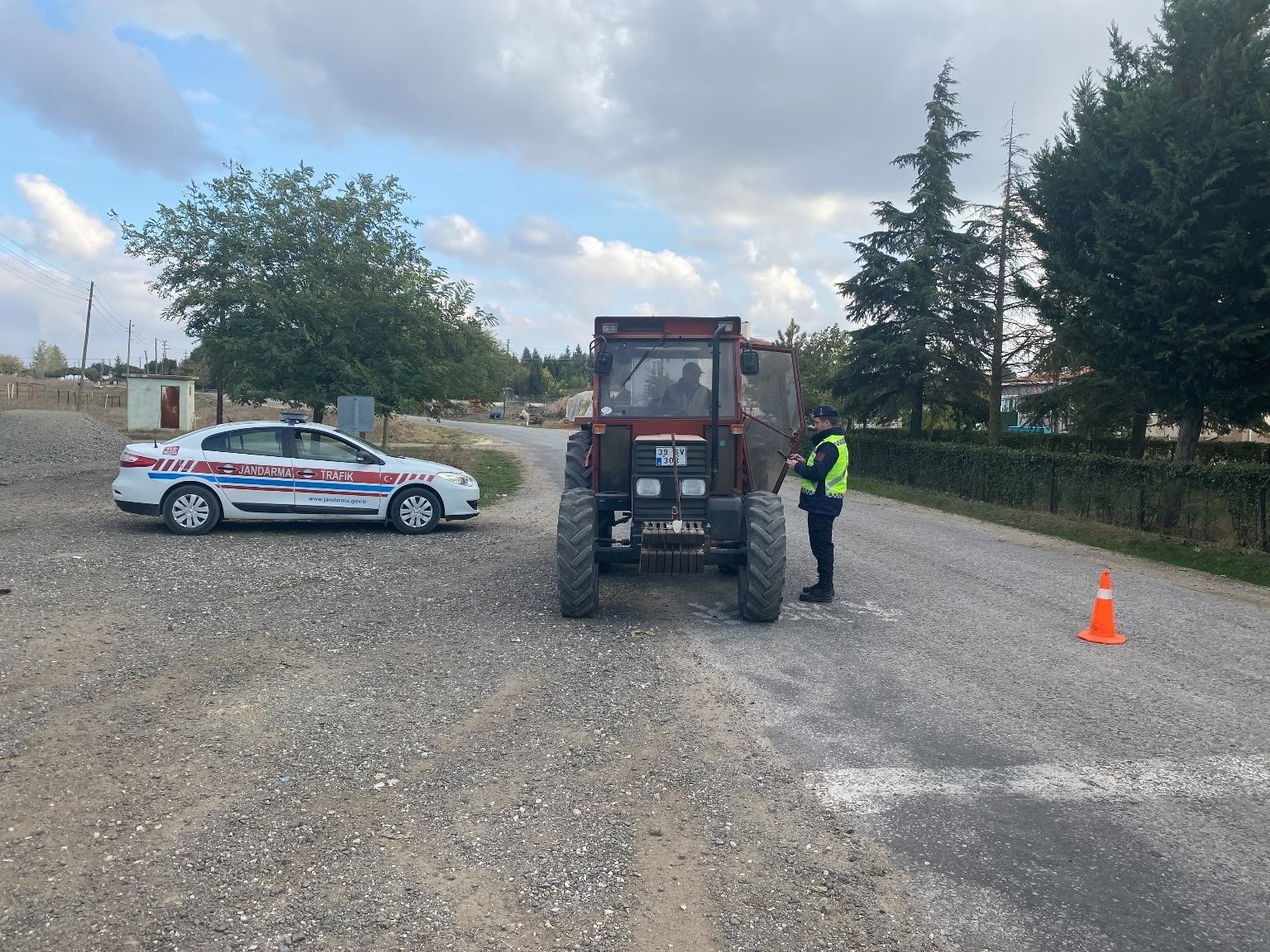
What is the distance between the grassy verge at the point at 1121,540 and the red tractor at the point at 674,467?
7374mm

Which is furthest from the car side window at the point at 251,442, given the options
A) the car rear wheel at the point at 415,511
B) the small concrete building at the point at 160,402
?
the small concrete building at the point at 160,402

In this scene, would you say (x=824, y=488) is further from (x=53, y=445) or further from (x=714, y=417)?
(x=53, y=445)

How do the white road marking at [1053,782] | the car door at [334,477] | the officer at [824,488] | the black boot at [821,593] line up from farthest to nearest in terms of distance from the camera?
the car door at [334,477]
the black boot at [821,593]
the officer at [824,488]
the white road marking at [1053,782]

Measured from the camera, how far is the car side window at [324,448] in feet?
41.8

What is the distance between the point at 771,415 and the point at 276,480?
6.90 meters

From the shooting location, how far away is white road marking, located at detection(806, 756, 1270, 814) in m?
4.68

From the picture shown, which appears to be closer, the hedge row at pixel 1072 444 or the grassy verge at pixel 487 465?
the grassy verge at pixel 487 465

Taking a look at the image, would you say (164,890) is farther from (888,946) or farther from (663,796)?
(888,946)

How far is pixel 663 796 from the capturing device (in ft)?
15.2

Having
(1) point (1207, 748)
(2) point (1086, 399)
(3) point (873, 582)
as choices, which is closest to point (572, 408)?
(2) point (1086, 399)

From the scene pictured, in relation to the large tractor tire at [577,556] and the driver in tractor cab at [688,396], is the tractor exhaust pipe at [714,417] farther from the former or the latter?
the large tractor tire at [577,556]

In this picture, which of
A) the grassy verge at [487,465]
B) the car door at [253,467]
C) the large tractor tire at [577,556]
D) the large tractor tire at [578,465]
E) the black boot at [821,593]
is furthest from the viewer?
the grassy verge at [487,465]

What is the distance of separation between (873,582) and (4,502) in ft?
47.1

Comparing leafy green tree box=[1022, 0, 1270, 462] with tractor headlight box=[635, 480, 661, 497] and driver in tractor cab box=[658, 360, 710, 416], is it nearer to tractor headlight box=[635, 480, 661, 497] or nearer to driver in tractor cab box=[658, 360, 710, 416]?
driver in tractor cab box=[658, 360, 710, 416]
